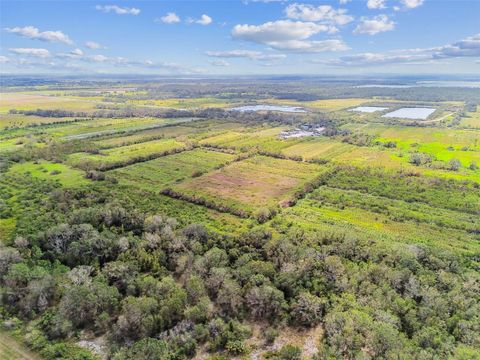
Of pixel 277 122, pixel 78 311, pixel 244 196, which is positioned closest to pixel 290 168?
pixel 244 196

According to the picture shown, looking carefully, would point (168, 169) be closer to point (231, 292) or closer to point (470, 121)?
point (231, 292)

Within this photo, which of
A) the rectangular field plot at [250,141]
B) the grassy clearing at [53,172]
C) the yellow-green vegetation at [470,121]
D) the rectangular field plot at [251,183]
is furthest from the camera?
the yellow-green vegetation at [470,121]

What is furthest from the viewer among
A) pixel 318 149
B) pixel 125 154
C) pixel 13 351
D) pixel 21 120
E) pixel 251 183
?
pixel 21 120

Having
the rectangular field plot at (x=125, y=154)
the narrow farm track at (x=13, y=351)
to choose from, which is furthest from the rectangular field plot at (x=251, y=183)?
the narrow farm track at (x=13, y=351)

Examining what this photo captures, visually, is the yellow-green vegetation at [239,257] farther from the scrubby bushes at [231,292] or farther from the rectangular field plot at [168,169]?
the rectangular field plot at [168,169]

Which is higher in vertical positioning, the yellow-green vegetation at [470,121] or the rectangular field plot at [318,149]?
the yellow-green vegetation at [470,121]

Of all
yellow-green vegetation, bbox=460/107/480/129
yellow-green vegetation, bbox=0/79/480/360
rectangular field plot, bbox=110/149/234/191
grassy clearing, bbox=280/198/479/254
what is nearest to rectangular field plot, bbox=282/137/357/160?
yellow-green vegetation, bbox=0/79/480/360

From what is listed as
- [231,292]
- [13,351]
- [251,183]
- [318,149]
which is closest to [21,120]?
[251,183]
